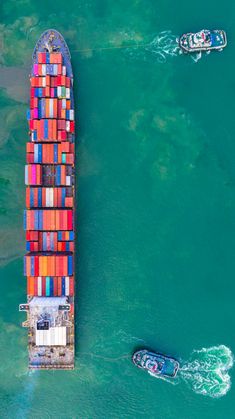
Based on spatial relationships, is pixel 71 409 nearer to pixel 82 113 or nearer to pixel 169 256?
pixel 169 256

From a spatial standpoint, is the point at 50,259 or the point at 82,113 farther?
the point at 82,113

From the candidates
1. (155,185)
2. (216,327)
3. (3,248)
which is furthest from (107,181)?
(216,327)

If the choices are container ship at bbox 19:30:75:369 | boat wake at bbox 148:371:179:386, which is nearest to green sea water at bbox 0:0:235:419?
boat wake at bbox 148:371:179:386

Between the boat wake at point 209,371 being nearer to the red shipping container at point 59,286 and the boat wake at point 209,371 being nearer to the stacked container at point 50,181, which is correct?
the stacked container at point 50,181

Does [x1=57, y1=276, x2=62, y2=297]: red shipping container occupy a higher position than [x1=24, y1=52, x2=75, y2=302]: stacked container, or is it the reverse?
Result: [x1=24, y1=52, x2=75, y2=302]: stacked container

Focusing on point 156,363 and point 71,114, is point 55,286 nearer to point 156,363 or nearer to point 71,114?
point 156,363

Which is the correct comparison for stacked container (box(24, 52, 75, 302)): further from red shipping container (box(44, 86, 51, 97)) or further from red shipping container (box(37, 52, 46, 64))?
red shipping container (box(37, 52, 46, 64))

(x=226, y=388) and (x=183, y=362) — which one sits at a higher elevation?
(x=183, y=362)
